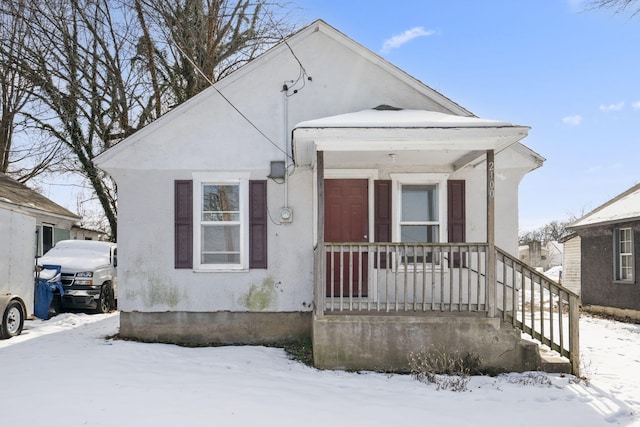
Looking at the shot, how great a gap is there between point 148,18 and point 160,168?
9.36 metres

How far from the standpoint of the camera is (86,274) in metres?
11.5

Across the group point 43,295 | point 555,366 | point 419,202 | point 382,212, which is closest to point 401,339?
point 555,366

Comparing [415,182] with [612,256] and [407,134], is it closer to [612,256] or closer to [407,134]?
[407,134]

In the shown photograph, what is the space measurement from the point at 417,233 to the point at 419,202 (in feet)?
1.83

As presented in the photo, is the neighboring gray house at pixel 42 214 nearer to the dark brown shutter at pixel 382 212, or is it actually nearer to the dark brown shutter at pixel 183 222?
the dark brown shutter at pixel 183 222

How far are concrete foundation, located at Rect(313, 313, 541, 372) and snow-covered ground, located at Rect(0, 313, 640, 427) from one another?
0.26 metres

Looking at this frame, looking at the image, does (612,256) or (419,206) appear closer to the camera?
(419,206)

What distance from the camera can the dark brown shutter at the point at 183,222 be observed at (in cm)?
836

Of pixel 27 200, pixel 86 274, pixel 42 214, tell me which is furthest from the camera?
pixel 42 214

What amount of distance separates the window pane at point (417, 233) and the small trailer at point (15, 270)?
713cm

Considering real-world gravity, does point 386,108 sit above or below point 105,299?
above

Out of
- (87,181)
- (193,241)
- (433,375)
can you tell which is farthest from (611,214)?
(87,181)

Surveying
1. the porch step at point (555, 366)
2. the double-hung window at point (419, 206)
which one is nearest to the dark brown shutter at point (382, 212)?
the double-hung window at point (419, 206)

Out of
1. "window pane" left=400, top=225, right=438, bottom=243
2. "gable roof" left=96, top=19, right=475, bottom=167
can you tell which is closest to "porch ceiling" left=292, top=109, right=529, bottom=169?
"gable roof" left=96, top=19, right=475, bottom=167
